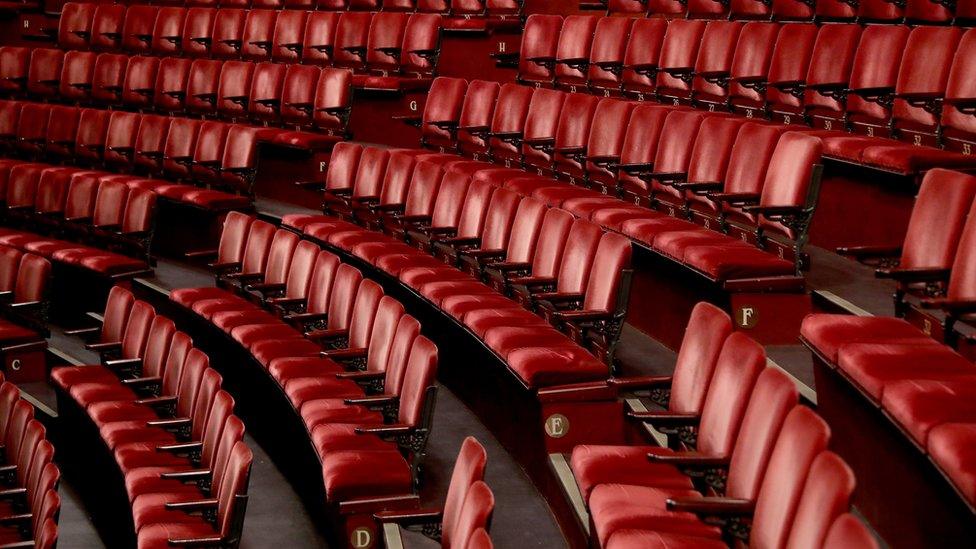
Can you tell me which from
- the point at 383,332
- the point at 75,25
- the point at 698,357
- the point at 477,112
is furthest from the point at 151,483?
the point at 75,25

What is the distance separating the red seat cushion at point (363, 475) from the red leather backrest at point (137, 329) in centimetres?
37

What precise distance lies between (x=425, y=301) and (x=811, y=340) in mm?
394

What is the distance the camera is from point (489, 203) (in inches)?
38.5

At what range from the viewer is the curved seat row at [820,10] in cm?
101

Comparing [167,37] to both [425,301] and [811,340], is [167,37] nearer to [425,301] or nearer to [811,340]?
[425,301]

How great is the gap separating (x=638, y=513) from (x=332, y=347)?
0.46 m

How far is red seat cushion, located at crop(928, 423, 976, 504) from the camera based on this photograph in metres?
0.42

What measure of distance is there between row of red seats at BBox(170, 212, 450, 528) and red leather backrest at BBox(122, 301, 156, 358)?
5cm

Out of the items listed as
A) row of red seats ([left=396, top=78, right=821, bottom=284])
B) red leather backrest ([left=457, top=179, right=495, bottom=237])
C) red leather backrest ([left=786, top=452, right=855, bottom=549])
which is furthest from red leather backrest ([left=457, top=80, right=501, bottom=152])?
red leather backrest ([left=786, top=452, right=855, bottom=549])

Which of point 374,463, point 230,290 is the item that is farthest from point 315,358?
point 230,290

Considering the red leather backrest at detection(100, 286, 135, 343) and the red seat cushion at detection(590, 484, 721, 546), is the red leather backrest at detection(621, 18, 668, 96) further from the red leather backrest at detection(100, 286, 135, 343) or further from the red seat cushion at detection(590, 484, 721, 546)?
the red seat cushion at detection(590, 484, 721, 546)

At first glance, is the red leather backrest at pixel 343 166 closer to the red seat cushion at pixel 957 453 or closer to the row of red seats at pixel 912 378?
the row of red seats at pixel 912 378

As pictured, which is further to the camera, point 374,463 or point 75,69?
point 75,69

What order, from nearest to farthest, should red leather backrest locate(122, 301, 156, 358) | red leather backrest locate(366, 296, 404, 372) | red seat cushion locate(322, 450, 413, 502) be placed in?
red seat cushion locate(322, 450, 413, 502)
red leather backrest locate(366, 296, 404, 372)
red leather backrest locate(122, 301, 156, 358)
